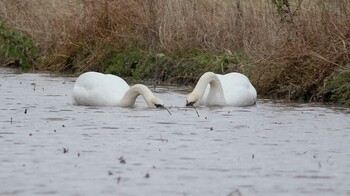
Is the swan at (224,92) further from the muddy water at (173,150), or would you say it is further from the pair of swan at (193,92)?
the muddy water at (173,150)

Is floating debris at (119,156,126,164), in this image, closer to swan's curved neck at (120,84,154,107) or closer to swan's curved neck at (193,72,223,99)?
swan's curved neck at (120,84,154,107)

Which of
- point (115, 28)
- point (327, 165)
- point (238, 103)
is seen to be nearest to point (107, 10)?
point (115, 28)

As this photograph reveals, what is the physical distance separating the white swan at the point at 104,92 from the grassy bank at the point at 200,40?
4.89 feet

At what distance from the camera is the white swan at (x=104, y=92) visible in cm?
1680

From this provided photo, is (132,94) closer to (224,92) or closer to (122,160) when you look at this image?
(224,92)

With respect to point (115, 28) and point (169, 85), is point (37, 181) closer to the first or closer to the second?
point (169, 85)

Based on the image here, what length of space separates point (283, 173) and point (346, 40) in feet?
24.4

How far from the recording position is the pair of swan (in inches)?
667

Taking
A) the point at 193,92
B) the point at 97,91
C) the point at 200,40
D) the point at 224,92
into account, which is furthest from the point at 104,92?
the point at 200,40

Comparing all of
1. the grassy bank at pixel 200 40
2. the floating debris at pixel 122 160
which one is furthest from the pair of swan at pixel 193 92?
the floating debris at pixel 122 160

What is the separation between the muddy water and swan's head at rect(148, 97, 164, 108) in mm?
115

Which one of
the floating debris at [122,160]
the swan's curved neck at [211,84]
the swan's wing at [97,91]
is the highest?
the floating debris at [122,160]

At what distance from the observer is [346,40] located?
1752 centimetres

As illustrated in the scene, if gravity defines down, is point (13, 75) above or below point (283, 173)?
below
